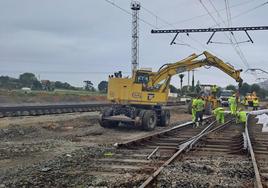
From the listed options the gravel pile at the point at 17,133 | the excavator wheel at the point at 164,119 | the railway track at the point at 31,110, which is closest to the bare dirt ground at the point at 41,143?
the gravel pile at the point at 17,133

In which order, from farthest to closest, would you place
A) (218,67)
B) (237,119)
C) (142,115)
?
1. (237,119)
2. (218,67)
3. (142,115)

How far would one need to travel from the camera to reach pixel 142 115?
67.3 feet

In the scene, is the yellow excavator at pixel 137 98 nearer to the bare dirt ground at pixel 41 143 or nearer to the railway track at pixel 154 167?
the bare dirt ground at pixel 41 143

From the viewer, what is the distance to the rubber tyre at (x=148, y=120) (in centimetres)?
2047

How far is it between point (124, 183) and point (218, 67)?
18322 mm

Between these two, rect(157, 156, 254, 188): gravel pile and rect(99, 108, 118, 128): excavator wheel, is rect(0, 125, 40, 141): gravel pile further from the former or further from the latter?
rect(157, 156, 254, 188): gravel pile

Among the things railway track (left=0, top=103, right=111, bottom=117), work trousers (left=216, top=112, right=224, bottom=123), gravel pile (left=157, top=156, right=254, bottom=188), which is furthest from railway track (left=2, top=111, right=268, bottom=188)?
railway track (left=0, top=103, right=111, bottom=117)

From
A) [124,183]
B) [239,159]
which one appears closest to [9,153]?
[124,183]

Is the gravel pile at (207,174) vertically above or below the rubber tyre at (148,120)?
below

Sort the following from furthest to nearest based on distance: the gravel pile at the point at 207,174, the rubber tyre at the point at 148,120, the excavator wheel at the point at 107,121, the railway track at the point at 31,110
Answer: the railway track at the point at 31,110 → the excavator wheel at the point at 107,121 → the rubber tyre at the point at 148,120 → the gravel pile at the point at 207,174

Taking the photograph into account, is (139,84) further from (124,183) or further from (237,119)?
(124,183)

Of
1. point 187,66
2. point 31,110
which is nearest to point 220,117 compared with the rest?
point 187,66

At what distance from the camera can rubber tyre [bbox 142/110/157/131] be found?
20469 mm

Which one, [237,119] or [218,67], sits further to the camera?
[237,119]
